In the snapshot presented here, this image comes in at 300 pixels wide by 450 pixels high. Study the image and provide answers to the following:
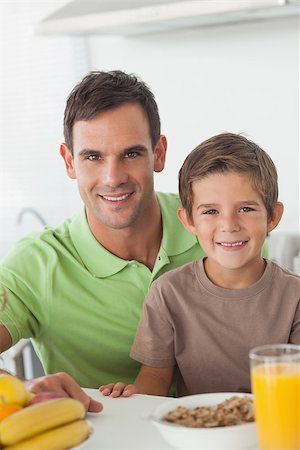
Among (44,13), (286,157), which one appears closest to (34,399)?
(286,157)

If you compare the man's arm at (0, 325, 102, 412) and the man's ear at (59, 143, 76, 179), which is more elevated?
the man's ear at (59, 143, 76, 179)

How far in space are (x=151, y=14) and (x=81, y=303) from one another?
156 cm

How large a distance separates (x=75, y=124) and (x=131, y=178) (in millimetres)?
182

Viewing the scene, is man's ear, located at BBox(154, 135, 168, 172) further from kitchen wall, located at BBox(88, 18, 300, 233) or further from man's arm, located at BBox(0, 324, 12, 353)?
kitchen wall, located at BBox(88, 18, 300, 233)

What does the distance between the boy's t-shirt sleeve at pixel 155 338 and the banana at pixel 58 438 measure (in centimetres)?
56

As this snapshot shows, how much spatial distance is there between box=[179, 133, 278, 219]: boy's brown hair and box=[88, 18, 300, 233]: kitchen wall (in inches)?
74.1

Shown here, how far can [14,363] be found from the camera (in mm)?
3359

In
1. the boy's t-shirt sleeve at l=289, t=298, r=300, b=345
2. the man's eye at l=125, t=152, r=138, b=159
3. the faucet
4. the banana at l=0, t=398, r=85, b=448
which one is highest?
the man's eye at l=125, t=152, r=138, b=159

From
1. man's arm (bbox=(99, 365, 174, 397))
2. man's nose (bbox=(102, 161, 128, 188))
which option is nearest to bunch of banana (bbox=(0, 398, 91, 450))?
man's arm (bbox=(99, 365, 174, 397))

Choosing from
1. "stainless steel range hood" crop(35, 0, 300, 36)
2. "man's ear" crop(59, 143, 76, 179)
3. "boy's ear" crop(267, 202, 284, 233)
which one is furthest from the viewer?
"stainless steel range hood" crop(35, 0, 300, 36)

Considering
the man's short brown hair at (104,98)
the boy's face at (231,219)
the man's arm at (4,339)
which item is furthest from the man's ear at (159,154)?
the man's arm at (4,339)

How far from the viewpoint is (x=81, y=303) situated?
2.12 metres

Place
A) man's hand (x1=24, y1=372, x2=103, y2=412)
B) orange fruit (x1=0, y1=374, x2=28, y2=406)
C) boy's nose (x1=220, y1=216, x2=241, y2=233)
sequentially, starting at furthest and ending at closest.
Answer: boy's nose (x1=220, y1=216, x2=241, y2=233) → man's hand (x1=24, y1=372, x2=103, y2=412) → orange fruit (x1=0, y1=374, x2=28, y2=406)

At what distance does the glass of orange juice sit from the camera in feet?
4.09
